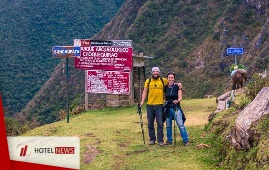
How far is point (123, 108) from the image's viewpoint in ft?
54.7

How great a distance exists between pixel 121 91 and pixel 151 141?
8.17m

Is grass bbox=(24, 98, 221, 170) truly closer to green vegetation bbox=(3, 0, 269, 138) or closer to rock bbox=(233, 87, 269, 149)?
rock bbox=(233, 87, 269, 149)

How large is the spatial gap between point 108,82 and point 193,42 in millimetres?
37417

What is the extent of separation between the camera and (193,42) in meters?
52.5

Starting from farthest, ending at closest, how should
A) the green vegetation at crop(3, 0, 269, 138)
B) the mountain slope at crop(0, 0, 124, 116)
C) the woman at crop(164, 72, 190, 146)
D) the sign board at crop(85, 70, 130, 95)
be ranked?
the mountain slope at crop(0, 0, 124, 116) < the green vegetation at crop(3, 0, 269, 138) < the sign board at crop(85, 70, 130, 95) < the woman at crop(164, 72, 190, 146)

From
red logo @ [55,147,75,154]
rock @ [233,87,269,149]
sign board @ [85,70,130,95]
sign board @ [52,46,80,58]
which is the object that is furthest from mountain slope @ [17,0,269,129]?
red logo @ [55,147,75,154]

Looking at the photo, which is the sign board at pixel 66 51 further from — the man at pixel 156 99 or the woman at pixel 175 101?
the woman at pixel 175 101

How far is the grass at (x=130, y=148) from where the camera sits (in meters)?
6.97

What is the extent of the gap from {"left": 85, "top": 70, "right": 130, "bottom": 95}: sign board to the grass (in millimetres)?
3654

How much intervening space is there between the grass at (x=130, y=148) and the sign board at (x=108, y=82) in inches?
144

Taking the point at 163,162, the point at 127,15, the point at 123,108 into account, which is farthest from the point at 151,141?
the point at 127,15

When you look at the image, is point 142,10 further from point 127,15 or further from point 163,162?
point 163,162

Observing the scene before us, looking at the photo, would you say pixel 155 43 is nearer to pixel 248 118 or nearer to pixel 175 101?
pixel 175 101

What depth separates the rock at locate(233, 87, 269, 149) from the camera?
6.17 metres
